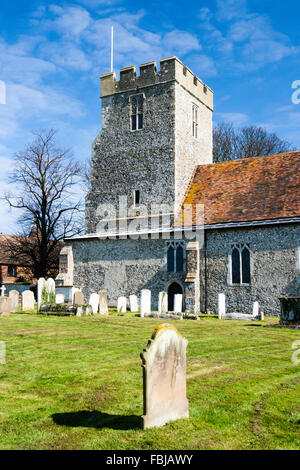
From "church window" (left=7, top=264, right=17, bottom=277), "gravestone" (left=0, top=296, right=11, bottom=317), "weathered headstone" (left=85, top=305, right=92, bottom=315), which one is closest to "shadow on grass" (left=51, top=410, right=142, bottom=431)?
"gravestone" (left=0, top=296, right=11, bottom=317)

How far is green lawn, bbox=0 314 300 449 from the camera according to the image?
4434mm

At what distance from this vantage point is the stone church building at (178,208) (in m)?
18.8

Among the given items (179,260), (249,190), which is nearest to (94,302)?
(179,260)

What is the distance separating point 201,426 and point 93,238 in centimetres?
1931

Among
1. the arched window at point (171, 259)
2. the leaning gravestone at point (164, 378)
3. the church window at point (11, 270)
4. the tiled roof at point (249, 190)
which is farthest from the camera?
the church window at point (11, 270)

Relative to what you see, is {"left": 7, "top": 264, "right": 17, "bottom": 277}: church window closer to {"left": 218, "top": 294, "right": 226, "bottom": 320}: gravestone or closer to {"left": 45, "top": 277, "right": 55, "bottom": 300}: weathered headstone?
{"left": 45, "top": 277, "right": 55, "bottom": 300}: weathered headstone

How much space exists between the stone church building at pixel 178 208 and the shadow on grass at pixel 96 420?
556 inches

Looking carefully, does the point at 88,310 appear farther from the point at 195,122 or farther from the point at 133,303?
the point at 195,122

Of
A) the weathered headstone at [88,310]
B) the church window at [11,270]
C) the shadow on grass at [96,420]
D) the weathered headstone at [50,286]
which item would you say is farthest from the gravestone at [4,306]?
the church window at [11,270]

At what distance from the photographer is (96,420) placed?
196 inches

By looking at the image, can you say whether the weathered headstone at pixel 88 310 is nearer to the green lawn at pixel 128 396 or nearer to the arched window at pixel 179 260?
the arched window at pixel 179 260
